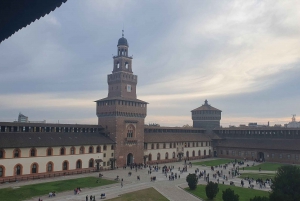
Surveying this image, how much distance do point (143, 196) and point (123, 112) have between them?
3011cm

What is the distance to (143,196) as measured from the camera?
37.8 meters

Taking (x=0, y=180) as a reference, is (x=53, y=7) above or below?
above

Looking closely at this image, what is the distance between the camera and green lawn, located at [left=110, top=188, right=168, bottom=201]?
120ft

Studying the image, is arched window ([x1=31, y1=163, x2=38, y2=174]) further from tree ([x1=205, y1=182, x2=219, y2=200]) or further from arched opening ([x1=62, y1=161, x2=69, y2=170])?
tree ([x1=205, y1=182, x2=219, y2=200])

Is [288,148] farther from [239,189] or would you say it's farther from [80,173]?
Answer: [80,173]

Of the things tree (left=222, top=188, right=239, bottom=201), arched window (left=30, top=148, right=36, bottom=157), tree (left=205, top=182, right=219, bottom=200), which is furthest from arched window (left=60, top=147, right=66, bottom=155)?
tree (left=222, top=188, right=239, bottom=201)

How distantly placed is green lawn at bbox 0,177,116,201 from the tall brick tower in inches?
615

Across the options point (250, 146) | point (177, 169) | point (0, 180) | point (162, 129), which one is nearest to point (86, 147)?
point (0, 180)

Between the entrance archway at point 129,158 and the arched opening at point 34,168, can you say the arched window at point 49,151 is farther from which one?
the entrance archway at point 129,158

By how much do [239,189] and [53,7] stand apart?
39861 millimetres

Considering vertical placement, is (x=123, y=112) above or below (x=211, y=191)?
above

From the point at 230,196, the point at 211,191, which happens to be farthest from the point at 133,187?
the point at 230,196

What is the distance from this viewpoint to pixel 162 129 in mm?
79750

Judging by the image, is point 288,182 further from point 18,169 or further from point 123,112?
point 123,112
